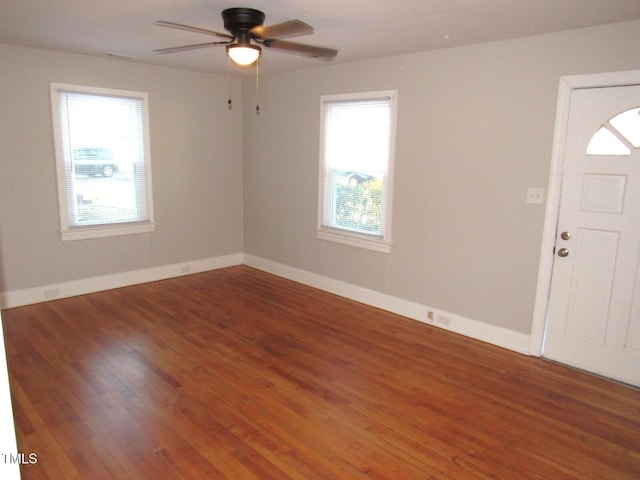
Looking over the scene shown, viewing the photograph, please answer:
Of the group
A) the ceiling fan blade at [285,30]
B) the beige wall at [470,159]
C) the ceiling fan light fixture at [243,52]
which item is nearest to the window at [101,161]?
the beige wall at [470,159]

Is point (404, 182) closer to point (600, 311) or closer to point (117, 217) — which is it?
point (600, 311)

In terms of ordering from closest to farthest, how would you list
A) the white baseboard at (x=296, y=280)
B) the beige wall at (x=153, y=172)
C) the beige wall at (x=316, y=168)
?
the beige wall at (x=316, y=168)
the white baseboard at (x=296, y=280)
the beige wall at (x=153, y=172)

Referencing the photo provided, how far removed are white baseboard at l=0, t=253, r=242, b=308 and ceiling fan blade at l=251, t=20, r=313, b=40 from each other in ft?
11.8

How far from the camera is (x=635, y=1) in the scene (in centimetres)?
255

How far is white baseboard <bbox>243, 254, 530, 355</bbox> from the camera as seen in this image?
12.4 feet

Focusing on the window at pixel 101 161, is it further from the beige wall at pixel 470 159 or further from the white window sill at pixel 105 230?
the beige wall at pixel 470 159

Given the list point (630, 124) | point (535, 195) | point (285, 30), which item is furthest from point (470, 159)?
point (285, 30)

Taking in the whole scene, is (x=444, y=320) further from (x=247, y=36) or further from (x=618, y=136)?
(x=247, y=36)

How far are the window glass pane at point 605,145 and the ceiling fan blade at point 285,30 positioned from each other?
86.7 inches

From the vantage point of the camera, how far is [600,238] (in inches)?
129

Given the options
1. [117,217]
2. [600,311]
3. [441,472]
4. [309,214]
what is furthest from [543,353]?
[117,217]

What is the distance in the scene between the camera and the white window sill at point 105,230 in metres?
4.77

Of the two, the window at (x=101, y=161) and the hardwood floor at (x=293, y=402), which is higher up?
the window at (x=101, y=161)

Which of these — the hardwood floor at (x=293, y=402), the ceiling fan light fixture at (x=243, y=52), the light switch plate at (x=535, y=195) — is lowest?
the hardwood floor at (x=293, y=402)
